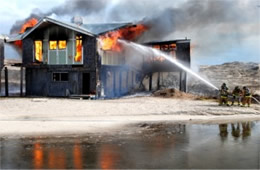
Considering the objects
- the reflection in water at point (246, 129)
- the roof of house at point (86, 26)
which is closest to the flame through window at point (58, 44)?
the roof of house at point (86, 26)

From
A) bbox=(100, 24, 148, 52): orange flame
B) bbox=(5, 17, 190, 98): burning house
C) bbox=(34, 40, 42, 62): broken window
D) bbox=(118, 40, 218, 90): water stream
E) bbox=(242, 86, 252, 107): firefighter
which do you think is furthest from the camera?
bbox=(118, 40, 218, 90): water stream

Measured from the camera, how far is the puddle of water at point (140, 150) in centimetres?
847

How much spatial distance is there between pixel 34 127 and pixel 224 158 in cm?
830

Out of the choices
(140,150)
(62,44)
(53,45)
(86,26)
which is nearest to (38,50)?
(53,45)

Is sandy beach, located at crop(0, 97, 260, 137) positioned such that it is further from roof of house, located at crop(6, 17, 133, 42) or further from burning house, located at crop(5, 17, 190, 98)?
roof of house, located at crop(6, 17, 133, 42)

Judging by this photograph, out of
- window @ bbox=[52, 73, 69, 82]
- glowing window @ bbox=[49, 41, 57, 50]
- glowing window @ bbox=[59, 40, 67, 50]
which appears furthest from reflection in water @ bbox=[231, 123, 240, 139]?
glowing window @ bbox=[49, 41, 57, 50]

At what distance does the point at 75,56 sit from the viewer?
99.8 feet

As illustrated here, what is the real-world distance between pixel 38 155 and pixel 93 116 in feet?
28.5

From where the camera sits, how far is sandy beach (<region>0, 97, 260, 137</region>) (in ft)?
46.2

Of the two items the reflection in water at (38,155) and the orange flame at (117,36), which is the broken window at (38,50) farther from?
the reflection in water at (38,155)

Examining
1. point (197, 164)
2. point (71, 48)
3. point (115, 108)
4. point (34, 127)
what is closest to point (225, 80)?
point (71, 48)

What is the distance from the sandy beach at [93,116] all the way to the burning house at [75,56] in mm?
7516

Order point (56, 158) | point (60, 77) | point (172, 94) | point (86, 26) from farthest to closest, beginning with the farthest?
point (86, 26)
point (60, 77)
point (172, 94)
point (56, 158)

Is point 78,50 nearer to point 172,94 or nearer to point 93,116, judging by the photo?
point 172,94
